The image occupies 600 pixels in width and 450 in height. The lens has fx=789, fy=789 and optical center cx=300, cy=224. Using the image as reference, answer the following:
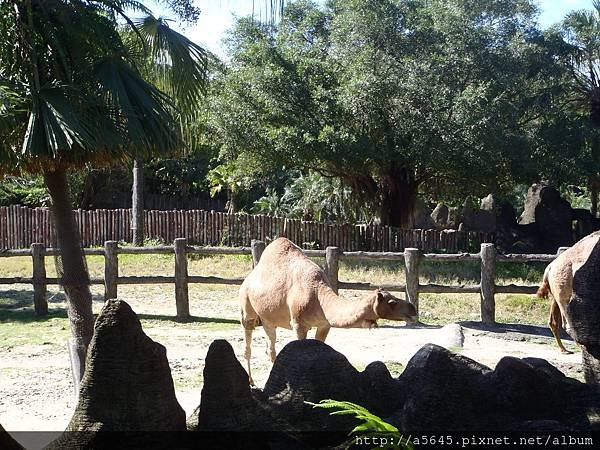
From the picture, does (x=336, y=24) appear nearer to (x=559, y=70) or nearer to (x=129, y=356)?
(x=559, y=70)

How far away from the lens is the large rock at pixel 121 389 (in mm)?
3836

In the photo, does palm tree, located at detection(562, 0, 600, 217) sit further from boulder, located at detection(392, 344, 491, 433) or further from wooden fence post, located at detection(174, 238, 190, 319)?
boulder, located at detection(392, 344, 491, 433)

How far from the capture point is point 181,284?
1453 centimetres

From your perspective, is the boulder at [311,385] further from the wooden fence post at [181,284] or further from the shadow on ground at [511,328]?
→ the wooden fence post at [181,284]

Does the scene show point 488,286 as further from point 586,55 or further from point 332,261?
point 586,55

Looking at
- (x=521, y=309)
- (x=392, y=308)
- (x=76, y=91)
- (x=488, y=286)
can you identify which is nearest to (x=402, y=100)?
(x=521, y=309)

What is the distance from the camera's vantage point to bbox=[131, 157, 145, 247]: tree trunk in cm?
2475

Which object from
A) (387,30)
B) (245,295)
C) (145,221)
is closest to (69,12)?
(245,295)

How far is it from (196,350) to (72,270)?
11.7 feet

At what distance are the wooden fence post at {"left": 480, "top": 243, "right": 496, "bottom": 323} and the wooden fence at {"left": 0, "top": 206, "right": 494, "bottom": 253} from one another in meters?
9.67

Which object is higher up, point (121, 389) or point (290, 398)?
point (121, 389)

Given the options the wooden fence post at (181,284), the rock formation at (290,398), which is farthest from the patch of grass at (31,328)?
the rock formation at (290,398)

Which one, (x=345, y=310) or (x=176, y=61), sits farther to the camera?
(x=176, y=61)

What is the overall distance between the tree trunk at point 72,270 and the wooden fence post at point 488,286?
7506 mm
